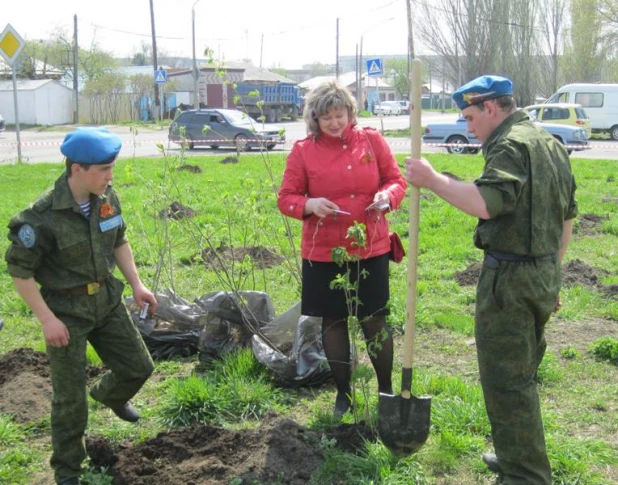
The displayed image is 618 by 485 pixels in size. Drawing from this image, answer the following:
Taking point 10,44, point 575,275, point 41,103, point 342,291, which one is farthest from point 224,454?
point 41,103

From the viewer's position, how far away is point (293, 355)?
4609 millimetres

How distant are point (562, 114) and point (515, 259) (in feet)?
75.7

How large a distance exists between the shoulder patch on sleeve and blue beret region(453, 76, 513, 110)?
187cm

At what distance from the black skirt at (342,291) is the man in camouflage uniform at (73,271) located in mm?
1058

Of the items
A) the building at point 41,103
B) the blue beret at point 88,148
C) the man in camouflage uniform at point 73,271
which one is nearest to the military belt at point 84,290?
the man in camouflage uniform at point 73,271

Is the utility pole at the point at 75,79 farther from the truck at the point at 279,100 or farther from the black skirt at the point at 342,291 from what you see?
the black skirt at the point at 342,291

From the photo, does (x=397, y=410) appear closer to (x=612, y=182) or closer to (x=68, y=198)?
(x=68, y=198)

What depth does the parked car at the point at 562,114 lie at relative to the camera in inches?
948

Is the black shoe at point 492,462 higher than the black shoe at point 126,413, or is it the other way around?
the black shoe at point 126,413

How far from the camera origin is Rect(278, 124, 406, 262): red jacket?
3.87 meters

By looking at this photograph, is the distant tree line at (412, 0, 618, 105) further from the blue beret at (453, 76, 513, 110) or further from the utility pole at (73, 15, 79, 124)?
the blue beret at (453, 76, 513, 110)

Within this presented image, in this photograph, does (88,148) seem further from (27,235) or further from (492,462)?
(492,462)

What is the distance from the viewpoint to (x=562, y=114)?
80.0ft

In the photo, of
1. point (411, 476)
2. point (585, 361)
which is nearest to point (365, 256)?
point (411, 476)
